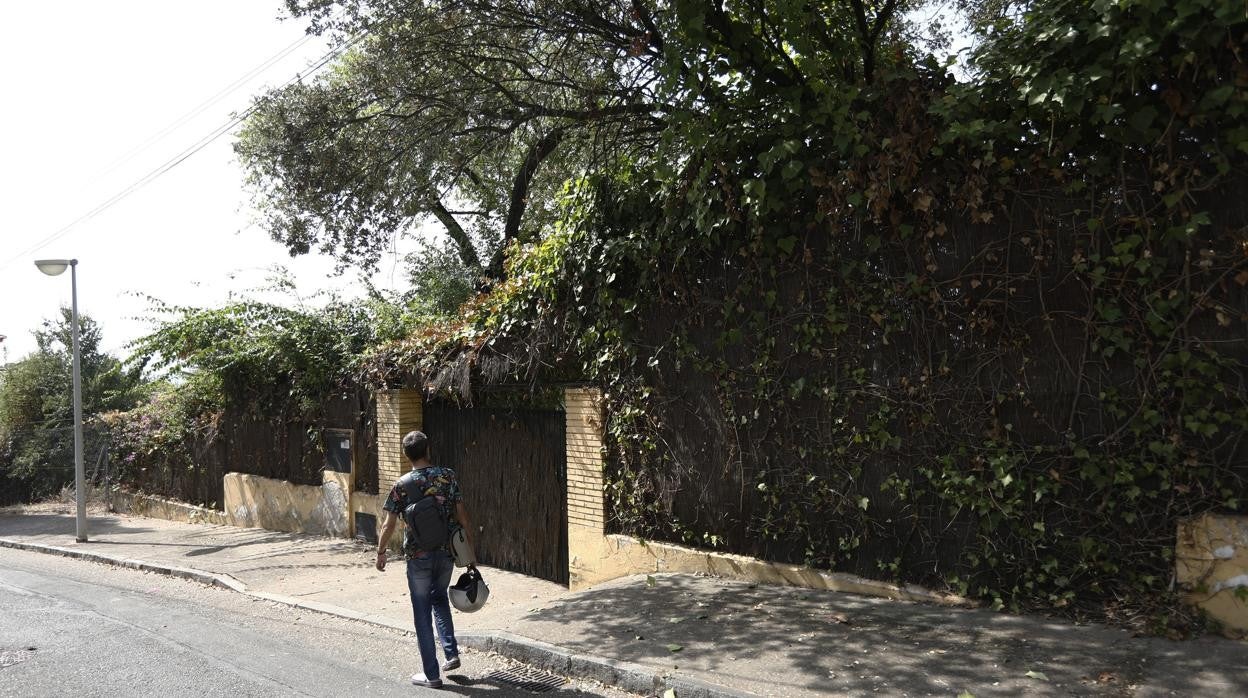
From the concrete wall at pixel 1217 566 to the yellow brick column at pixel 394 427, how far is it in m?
9.00

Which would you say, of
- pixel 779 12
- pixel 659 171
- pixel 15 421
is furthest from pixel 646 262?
pixel 15 421

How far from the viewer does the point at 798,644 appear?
5527mm

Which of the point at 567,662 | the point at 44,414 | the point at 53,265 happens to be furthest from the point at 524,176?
the point at 44,414

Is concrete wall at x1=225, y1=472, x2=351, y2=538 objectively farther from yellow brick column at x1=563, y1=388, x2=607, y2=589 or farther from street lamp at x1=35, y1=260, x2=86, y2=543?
yellow brick column at x1=563, y1=388, x2=607, y2=589

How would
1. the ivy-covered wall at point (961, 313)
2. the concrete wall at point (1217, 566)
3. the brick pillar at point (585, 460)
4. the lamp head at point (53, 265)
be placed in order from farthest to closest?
the lamp head at point (53, 265), the brick pillar at point (585, 460), the ivy-covered wall at point (961, 313), the concrete wall at point (1217, 566)

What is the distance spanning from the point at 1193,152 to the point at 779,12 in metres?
3.53

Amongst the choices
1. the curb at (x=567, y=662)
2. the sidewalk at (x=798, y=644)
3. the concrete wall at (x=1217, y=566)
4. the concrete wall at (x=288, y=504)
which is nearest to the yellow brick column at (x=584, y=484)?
the sidewalk at (x=798, y=644)

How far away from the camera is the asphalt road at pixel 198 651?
Result: 18.5ft

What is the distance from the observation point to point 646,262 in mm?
8016

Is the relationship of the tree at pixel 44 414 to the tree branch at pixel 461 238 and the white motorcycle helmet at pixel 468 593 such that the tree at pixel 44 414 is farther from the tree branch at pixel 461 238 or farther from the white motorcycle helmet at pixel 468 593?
the white motorcycle helmet at pixel 468 593

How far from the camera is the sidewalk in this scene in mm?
4590

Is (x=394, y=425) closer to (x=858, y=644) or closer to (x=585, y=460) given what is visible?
(x=585, y=460)

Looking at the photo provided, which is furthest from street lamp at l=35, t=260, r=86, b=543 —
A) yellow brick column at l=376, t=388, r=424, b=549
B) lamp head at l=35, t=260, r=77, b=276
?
yellow brick column at l=376, t=388, r=424, b=549

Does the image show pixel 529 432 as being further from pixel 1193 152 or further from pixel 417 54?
pixel 1193 152
